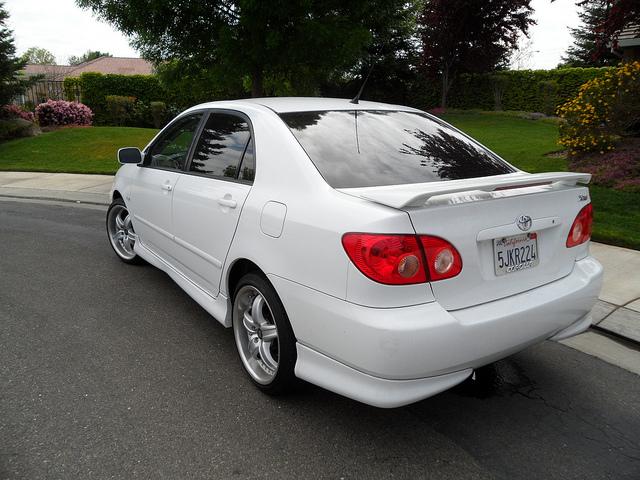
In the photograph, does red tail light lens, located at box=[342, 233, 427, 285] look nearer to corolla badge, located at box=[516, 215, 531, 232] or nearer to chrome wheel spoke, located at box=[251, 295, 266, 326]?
corolla badge, located at box=[516, 215, 531, 232]

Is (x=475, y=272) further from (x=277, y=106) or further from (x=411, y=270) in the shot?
(x=277, y=106)

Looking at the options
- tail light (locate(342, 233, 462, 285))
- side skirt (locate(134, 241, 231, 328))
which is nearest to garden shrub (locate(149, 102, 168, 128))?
side skirt (locate(134, 241, 231, 328))

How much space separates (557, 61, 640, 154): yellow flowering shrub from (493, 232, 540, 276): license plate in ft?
23.9

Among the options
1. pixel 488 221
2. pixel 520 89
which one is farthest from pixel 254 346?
pixel 520 89

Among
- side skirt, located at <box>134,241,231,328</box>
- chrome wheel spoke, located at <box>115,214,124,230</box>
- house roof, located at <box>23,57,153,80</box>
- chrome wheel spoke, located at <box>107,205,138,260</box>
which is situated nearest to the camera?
side skirt, located at <box>134,241,231,328</box>

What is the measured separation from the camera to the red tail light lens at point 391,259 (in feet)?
7.09

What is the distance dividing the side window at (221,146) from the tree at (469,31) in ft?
65.6

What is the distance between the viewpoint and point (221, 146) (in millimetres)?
3457

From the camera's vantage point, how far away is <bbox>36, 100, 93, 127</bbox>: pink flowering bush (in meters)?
19.0

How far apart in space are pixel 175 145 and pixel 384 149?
193cm

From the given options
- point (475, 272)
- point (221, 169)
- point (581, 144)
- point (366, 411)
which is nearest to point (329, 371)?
point (366, 411)

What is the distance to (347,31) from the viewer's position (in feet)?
25.3

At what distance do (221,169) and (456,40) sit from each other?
70.7 ft

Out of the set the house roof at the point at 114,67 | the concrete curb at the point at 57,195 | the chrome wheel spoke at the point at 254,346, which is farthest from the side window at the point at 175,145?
the house roof at the point at 114,67
